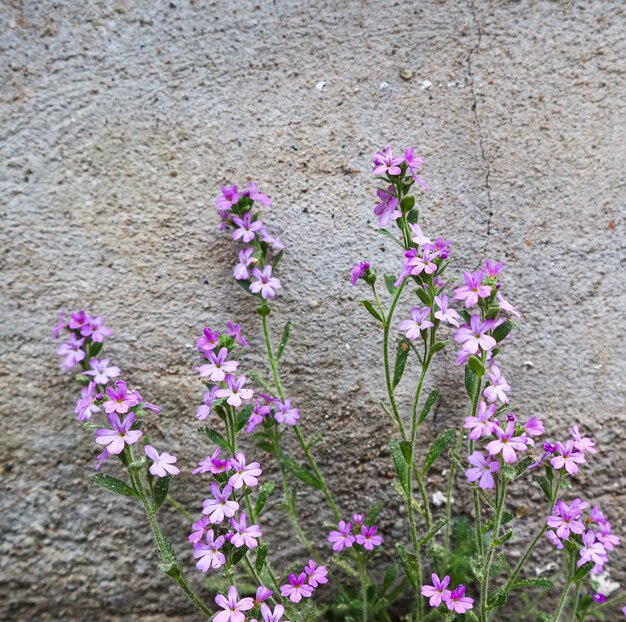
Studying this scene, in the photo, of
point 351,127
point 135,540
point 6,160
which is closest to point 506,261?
point 351,127

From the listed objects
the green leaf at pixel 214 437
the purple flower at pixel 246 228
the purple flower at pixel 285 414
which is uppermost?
the purple flower at pixel 246 228

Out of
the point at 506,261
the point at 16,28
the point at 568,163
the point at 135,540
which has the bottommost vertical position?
the point at 135,540

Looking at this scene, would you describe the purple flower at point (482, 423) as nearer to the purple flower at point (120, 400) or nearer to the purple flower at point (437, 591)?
the purple flower at point (437, 591)

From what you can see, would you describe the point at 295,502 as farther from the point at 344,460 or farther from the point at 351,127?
the point at 351,127

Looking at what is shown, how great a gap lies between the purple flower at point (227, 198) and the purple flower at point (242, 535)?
3.18 feet

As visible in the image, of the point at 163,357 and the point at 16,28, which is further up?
the point at 16,28

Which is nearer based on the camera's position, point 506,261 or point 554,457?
point 554,457

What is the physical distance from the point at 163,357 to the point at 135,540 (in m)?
0.66

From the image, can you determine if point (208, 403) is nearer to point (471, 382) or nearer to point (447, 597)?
point (471, 382)

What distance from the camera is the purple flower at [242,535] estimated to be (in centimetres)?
164

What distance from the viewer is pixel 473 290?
1621mm

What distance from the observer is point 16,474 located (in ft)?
7.62

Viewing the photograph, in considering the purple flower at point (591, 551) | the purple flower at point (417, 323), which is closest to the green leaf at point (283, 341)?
the purple flower at point (417, 323)

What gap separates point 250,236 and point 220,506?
2.83ft
